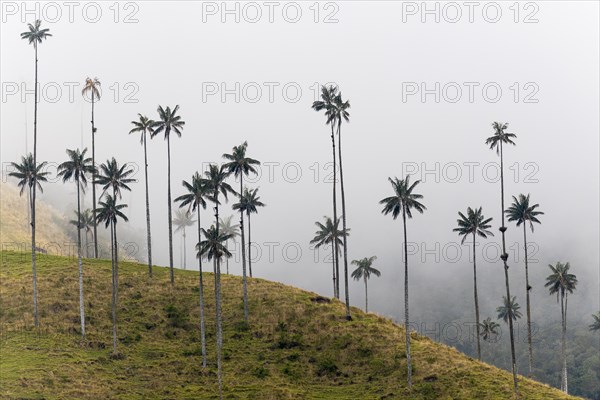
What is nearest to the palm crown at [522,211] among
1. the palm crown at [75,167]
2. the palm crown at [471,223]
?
the palm crown at [471,223]

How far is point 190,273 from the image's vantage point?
12412 centimetres

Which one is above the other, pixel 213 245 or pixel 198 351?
pixel 213 245

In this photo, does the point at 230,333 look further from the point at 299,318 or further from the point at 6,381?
the point at 6,381

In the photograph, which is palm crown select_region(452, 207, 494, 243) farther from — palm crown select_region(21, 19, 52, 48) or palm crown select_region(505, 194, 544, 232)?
palm crown select_region(21, 19, 52, 48)

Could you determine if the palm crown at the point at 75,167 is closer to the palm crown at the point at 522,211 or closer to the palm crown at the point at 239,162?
the palm crown at the point at 239,162

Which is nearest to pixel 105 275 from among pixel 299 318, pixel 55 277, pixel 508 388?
pixel 55 277

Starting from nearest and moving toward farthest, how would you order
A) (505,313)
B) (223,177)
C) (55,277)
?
(223,177)
(55,277)
(505,313)

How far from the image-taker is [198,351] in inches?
3612

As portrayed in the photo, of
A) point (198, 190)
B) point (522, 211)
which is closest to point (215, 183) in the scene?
point (198, 190)

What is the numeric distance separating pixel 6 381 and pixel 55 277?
38.8m

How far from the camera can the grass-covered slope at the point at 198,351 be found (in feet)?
258

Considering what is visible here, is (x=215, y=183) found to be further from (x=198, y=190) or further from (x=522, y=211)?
(x=522, y=211)

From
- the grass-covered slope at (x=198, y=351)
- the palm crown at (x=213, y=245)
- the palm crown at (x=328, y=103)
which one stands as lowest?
the grass-covered slope at (x=198, y=351)

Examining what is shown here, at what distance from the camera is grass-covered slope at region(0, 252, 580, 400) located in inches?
3091
